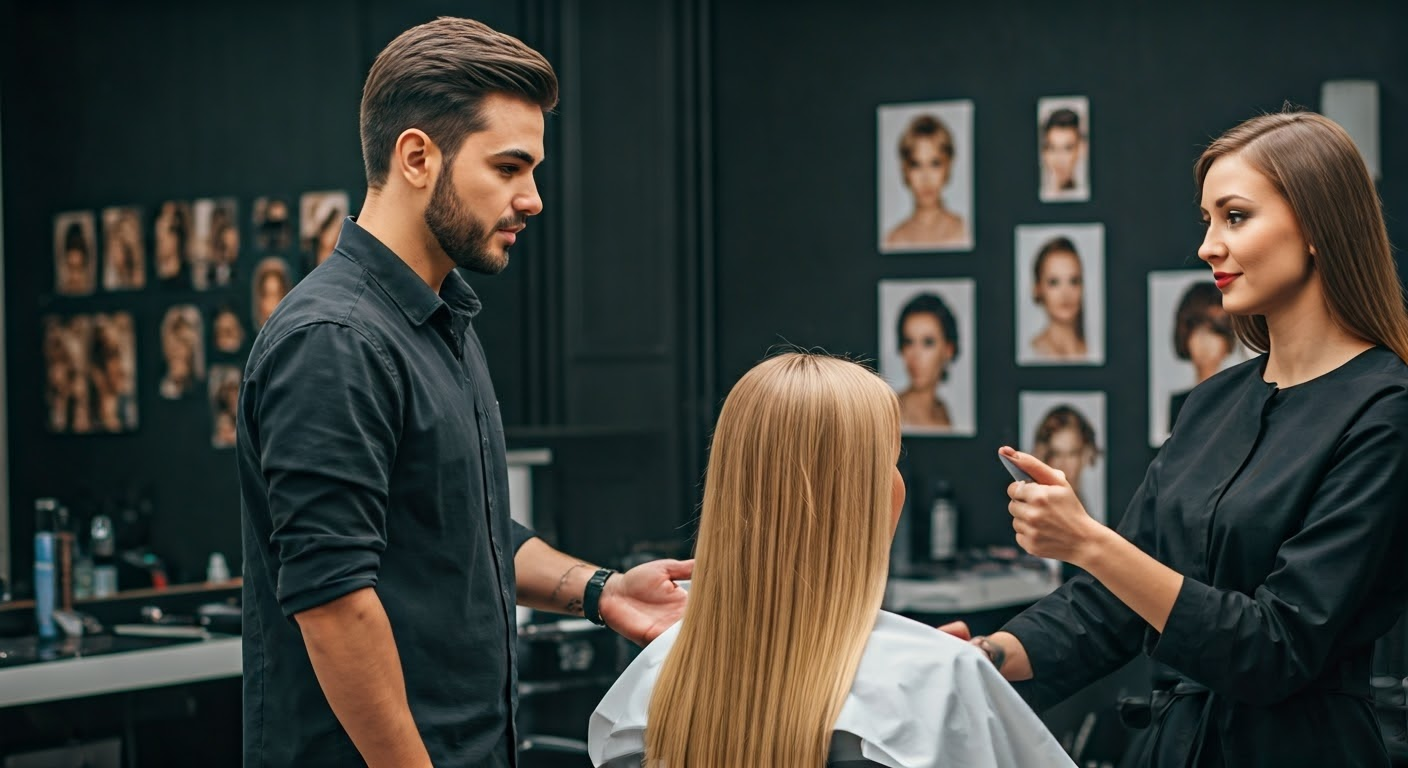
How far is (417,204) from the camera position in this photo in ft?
5.51

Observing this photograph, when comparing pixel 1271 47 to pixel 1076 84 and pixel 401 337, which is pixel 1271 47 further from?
pixel 401 337

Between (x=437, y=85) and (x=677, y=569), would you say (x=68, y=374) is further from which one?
(x=437, y=85)

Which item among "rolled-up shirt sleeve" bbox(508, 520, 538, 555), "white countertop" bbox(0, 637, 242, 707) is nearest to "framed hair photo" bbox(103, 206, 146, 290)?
"white countertop" bbox(0, 637, 242, 707)

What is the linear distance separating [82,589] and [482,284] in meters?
1.91

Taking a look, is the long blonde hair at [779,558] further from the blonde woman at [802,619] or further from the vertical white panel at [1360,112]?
the vertical white panel at [1360,112]

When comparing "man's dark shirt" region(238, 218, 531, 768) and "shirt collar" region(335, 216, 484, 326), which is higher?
"shirt collar" region(335, 216, 484, 326)

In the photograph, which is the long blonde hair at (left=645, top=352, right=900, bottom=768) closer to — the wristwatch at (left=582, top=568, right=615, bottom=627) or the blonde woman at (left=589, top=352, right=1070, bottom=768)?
the blonde woman at (left=589, top=352, right=1070, bottom=768)

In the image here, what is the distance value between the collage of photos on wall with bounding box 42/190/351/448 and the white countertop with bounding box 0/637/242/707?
1.92 meters

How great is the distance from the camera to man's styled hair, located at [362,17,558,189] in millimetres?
1647

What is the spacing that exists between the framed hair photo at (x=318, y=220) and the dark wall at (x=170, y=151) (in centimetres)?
5

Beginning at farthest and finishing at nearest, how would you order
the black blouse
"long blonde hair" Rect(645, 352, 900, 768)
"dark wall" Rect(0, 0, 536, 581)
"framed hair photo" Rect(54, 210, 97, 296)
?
"framed hair photo" Rect(54, 210, 97, 296)
"dark wall" Rect(0, 0, 536, 581)
the black blouse
"long blonde hair" Rect(645, 352, 900, 768)

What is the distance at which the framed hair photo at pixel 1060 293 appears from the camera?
15.4 feet

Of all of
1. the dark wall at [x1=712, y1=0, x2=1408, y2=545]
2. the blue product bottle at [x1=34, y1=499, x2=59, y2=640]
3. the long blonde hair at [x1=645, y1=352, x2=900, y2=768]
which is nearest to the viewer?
the long blonde hair at [x1=645, y1=352, x2=900, y2=768]

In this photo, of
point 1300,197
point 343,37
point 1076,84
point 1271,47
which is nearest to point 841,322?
point 1076,84
